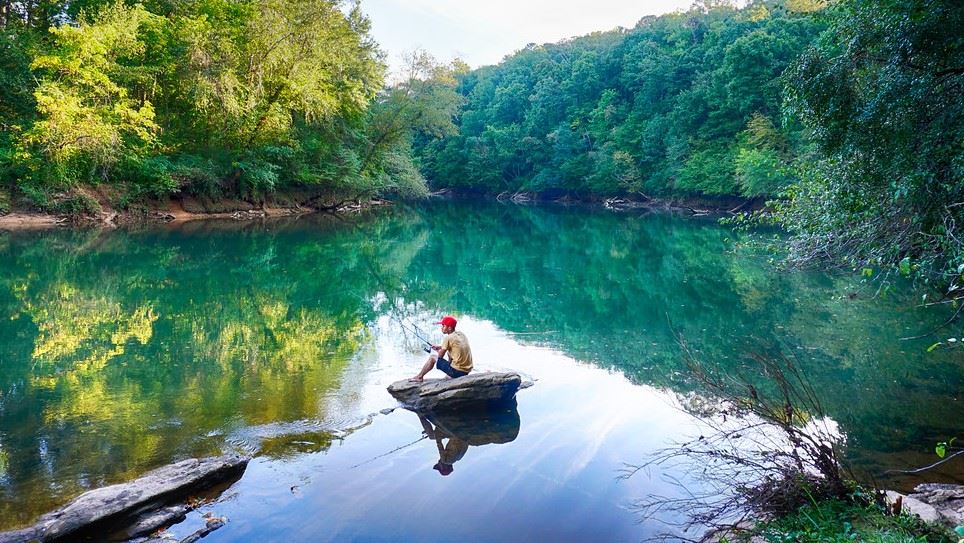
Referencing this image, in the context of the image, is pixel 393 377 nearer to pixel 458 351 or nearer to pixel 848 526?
pixel 458 351

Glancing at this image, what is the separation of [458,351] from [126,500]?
465 centimetres

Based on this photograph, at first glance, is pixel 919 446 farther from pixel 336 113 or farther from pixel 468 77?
pixel 468 77

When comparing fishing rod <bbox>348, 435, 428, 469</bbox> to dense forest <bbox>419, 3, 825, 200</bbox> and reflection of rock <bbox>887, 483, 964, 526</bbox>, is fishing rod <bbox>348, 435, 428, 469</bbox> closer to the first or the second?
reflection of rock <bbox>887, 483, 964, 526</bbox>

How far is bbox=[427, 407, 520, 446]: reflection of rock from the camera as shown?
8.16 metres

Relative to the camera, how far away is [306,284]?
19.2 m

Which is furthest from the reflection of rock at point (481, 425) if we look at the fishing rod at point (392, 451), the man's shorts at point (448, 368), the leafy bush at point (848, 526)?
the leafy bush at point (848, 526)

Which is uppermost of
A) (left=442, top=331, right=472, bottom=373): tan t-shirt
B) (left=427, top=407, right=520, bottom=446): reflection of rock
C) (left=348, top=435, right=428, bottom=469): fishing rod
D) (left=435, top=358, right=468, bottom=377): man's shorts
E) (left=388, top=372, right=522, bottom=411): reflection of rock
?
(left=442, top=331, right=472, bottom=373): tan t-shirt

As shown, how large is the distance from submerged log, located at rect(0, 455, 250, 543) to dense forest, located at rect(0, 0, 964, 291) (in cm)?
666

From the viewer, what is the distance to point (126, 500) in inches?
227

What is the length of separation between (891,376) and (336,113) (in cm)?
3724

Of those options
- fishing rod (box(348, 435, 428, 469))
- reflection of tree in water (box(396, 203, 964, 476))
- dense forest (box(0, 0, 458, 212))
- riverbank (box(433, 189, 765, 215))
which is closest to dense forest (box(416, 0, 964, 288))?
riverbank (box(433, 189, 765, 215))

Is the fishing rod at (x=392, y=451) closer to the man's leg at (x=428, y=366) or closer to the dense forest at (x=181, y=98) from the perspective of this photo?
the man's leg at (x=428, y=366)

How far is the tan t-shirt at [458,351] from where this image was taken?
30.4 feet

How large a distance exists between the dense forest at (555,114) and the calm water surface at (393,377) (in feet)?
6.70
